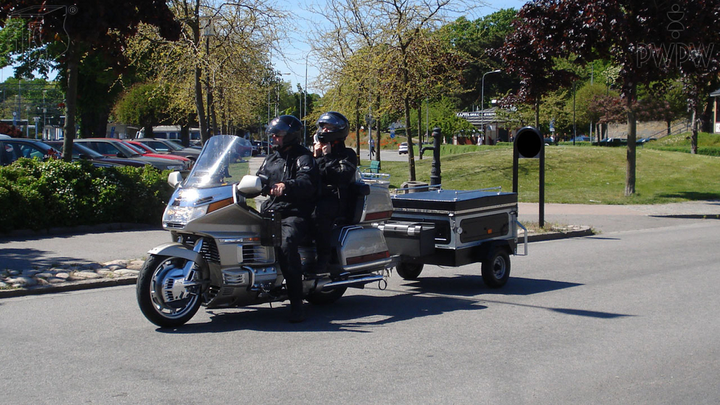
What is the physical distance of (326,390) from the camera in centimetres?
495

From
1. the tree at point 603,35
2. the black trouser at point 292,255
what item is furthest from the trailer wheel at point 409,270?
the tree at point 603,35

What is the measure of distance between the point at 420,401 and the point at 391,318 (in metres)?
2.48

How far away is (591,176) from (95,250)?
1898 centimetres

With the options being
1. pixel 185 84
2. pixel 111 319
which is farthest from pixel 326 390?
pixel 185 84

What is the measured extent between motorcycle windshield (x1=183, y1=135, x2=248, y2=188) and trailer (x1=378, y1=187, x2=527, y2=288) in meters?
2.27

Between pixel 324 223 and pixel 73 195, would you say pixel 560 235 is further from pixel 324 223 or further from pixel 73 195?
pixel 73 195

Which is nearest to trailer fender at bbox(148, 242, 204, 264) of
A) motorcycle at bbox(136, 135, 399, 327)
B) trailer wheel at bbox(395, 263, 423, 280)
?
motorcycle at bbox(136, 135, 399, 327)

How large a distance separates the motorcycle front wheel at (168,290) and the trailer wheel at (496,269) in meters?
3.74

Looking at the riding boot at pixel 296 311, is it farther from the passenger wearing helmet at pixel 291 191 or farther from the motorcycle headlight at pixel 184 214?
the motorcycle headlight at pixel 184 214

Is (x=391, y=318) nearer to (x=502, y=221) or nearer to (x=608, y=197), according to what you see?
(x=502, y=221)

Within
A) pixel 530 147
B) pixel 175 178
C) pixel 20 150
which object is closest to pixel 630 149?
pixel 530 147

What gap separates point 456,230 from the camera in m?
8.32

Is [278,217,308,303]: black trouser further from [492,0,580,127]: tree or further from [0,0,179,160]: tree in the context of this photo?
[492,0,580,127]: tree

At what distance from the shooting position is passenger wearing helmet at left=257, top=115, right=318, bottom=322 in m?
6.72
